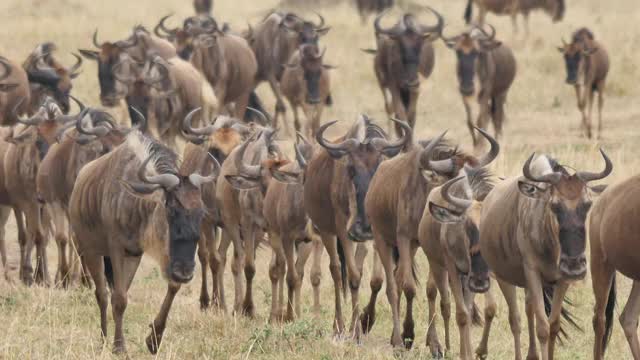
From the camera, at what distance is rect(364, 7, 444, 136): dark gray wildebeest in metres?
18.0

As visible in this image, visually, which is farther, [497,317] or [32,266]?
[32,266]

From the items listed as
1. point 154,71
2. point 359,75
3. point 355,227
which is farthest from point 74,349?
point 359,75

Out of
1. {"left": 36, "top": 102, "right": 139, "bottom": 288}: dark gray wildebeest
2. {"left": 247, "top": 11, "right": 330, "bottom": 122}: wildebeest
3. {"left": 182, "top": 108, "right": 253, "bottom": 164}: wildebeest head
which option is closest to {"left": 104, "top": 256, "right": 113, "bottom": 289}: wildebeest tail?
{"left": 36, "top": 102, "right": 139, "bottom": 288}: dark gray wildebeest

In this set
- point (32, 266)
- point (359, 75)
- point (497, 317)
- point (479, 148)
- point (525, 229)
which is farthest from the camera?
point (359, 75)

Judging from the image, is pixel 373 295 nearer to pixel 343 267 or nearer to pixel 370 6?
pixel 343 267

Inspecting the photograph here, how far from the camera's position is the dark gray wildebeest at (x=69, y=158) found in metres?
10.5

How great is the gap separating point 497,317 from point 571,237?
338 cm

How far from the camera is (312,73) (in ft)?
61.3

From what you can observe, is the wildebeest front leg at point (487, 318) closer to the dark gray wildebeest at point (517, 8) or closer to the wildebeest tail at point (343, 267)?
the wildebeest tail at point (343, 267)

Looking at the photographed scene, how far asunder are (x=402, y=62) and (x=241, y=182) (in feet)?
27.4

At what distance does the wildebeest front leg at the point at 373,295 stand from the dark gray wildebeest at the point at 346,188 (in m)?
0.10

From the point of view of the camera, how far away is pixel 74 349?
8.21 meters

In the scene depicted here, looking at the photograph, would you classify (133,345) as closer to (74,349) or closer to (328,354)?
(74,349)

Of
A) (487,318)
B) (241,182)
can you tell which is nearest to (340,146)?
(241,182)
